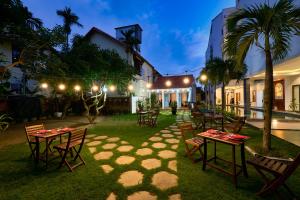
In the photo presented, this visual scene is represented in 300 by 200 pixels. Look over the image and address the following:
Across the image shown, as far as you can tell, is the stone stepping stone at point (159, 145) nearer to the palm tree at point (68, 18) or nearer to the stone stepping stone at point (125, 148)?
the stone stepping stone at point (125, 148)

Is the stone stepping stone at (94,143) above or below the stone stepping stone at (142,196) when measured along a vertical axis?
above

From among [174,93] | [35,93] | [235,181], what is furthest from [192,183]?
[174,93]

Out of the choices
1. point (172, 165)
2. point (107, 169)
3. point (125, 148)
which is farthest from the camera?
point (125, 148)

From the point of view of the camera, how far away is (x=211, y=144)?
5367 millimetres

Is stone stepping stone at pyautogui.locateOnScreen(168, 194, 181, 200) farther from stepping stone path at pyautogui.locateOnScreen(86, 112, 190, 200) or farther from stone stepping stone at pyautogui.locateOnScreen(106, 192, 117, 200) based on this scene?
stone stepping stone at pyautogui.locateOnScreen(106, 192, 117, 200)

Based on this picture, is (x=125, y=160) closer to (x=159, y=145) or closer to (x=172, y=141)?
(x=159, y=145)

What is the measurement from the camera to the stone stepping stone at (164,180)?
2955 mm

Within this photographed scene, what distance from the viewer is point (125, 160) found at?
417 cm

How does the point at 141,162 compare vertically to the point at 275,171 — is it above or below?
below

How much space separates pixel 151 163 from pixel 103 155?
4.92 ft

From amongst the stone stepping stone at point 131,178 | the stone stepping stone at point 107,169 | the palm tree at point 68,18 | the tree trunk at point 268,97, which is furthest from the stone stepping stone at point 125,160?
the palm tree at point 68,18

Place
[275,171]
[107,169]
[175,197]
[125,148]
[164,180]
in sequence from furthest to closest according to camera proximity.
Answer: [125,148] → [107,169] → [164,180] → [175,197] → [275,171]

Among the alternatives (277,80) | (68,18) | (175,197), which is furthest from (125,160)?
(68,18)

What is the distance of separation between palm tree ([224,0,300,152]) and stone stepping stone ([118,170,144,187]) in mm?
3419
